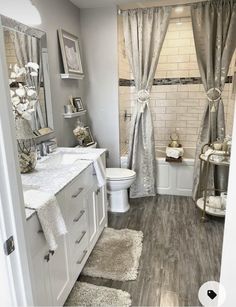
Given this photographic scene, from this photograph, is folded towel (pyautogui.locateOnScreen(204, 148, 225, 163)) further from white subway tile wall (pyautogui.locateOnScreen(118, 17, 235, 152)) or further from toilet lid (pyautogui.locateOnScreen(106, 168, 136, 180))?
toilet lid (pyautogui.locateOnScreen(106, 168, 136, 180))

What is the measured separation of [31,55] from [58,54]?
0.52 metres

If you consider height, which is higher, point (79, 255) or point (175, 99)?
point (175, 99)

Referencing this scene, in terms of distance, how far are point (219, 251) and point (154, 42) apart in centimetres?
244

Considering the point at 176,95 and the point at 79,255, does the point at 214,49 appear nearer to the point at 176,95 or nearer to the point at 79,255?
the point at 176,95

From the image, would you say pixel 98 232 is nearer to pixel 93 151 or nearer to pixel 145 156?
pixel 93 151

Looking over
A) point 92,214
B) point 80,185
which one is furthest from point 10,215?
point 92,214

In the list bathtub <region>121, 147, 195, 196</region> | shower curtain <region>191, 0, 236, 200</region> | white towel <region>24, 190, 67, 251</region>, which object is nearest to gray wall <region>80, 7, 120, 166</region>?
bathtub <region>121, 147, 195, 196</region>

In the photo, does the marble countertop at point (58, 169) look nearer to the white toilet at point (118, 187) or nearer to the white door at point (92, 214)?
the white door at point (92, 214)

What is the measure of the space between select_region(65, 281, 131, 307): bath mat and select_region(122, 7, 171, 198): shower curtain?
1644 mm

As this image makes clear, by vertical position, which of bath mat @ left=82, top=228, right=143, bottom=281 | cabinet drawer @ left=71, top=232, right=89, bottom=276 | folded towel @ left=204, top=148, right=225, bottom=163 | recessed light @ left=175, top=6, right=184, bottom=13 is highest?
recessed light @ left=175, top=6, right=184, bottom=13

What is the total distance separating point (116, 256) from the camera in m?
2.20

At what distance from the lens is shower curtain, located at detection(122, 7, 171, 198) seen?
9.64 feet

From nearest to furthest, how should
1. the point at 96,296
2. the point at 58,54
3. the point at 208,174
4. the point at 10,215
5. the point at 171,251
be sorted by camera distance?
the point at 10,215, the point at 96,296, the point at 171,251, the point at 58,54, the point at 208,174

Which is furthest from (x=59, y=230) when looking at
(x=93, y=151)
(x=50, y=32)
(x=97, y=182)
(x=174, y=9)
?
(x=174, y=9)
